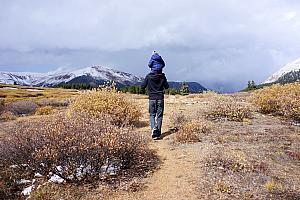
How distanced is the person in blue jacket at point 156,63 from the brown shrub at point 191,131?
208 cm

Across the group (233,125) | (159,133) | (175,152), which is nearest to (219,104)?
(233,125)

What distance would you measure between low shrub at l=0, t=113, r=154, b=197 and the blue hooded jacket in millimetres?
4050

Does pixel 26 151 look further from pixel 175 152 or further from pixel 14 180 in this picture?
pixel 175 152

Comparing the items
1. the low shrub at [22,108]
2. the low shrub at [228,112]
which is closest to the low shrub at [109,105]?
the low shrub at [228,112]

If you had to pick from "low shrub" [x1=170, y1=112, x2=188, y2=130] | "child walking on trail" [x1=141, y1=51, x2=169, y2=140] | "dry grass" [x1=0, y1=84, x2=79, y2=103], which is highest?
"child walking on trail" [x1=141, y1=51, x2=169, y2=140]

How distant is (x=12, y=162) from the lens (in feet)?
30.3

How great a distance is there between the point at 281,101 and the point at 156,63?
752 centimetres

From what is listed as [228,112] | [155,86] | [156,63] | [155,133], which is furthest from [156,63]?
[228,112]

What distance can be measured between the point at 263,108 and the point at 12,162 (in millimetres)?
13021

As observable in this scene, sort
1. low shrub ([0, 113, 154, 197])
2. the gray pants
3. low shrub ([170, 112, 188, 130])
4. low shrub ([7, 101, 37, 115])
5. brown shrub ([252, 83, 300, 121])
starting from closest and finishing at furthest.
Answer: low shrub ([0, 113, 154, 197]), the gray pants, low shrub ([170, 112, 188, 130]), brown shrub ([252, 83, 300, 121]), low shrub ([7, 101, 37, 115])

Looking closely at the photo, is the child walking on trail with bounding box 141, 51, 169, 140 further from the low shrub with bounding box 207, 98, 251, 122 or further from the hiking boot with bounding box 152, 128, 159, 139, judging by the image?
the low shrub with bounding box 207, 98, 251, 122

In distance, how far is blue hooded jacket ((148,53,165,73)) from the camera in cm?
1315

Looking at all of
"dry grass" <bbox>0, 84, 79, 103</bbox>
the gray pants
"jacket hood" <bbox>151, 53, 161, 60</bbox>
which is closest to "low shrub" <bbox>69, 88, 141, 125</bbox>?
the gray pants

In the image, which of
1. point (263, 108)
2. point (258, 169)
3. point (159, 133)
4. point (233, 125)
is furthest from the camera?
point (263, 108)
